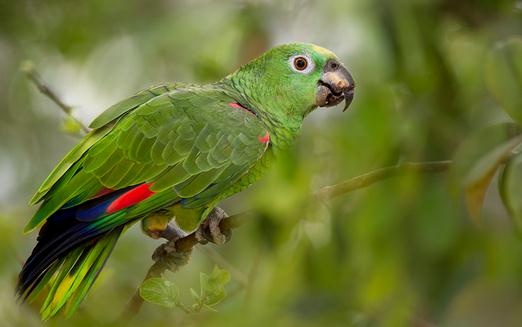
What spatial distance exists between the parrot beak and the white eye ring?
0.03 meters

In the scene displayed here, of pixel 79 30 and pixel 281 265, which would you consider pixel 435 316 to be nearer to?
pixel 281 265

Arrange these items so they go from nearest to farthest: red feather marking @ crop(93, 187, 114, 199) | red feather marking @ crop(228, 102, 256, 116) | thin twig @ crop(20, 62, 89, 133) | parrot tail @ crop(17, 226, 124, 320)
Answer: parrot tail @ crop(17, 226, 124, 320)
red feather marking @ crop(93, 187, 114, 199)
thin twig @ crop(20, 62, 89, 133)
red feather marking @ crop(228, 102, 256, 116)

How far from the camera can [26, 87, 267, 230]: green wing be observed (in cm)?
118

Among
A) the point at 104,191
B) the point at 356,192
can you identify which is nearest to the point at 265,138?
the point at 104,191

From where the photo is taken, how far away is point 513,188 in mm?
1053

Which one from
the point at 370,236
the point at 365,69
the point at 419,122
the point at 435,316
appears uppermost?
the point at 365,69

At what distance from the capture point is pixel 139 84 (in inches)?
104

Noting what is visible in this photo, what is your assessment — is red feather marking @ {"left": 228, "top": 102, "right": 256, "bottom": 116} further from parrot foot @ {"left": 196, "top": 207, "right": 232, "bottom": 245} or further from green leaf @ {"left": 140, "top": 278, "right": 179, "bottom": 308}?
green leaf @ {"left": 140, "top": 278, "right": 179, "bottom": 308}

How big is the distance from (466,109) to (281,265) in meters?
0.80

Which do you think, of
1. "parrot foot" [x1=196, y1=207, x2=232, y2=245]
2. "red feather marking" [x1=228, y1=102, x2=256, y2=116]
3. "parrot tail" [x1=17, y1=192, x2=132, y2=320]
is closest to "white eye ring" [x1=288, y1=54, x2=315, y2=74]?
"red feather marking" [x1=228, y1=102, x2=256, y2=116]

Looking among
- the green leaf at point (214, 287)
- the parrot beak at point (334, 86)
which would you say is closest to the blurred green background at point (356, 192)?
the parrot beak at point (334, 86)

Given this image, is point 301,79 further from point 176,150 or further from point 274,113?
point 176,150

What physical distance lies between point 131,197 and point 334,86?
17.0 inches

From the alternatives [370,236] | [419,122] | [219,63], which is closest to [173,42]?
[219,63]
